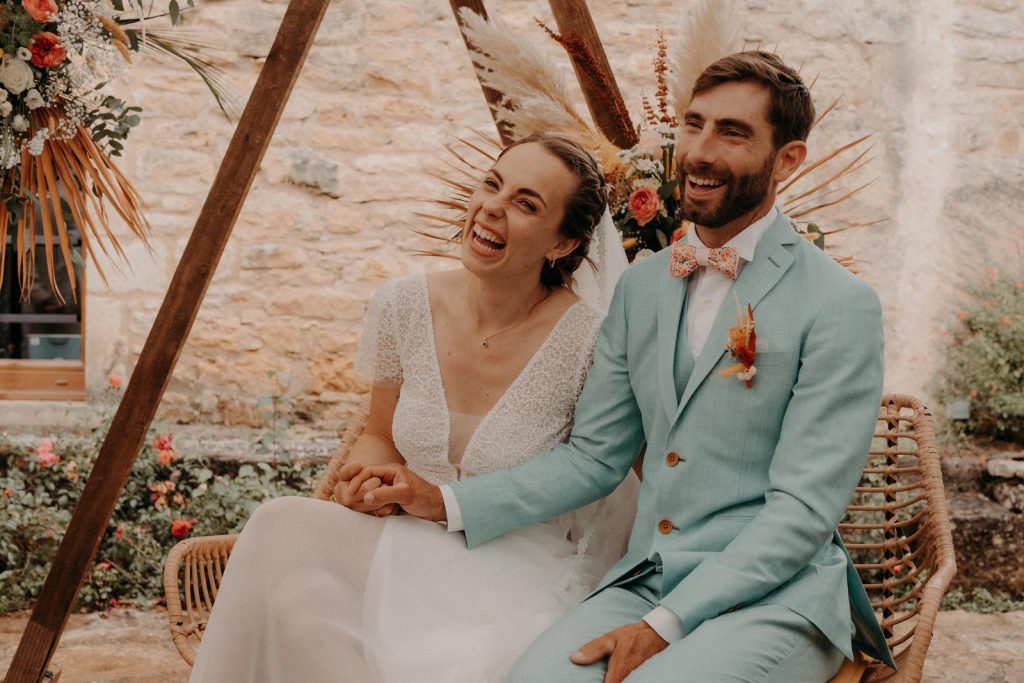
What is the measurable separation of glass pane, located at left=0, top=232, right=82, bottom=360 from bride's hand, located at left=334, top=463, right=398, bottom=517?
3313mm

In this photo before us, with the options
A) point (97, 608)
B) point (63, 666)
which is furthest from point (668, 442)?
point (97, 608)

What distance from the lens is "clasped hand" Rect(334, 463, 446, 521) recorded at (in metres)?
2.34

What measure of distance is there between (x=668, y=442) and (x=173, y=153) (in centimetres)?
347

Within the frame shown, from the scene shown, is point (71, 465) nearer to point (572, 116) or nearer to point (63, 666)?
point (63, 666)

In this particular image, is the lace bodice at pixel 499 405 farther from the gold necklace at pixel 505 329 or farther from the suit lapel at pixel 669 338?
the suit lapel at pixel 669 338

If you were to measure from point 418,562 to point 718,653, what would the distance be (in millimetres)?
683

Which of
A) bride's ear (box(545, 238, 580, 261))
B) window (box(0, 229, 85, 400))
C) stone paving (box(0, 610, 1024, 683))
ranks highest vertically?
bride's ear (box(545, 238, 580, 261))

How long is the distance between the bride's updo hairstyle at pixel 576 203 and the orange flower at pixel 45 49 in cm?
99

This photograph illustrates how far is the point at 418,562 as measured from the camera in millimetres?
2336

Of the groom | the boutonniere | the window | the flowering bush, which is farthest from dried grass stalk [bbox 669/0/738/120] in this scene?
the window

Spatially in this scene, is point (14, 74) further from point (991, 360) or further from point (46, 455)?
point (991, 360)

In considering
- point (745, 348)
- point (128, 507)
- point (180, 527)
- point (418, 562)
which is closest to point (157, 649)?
point (180, 527)

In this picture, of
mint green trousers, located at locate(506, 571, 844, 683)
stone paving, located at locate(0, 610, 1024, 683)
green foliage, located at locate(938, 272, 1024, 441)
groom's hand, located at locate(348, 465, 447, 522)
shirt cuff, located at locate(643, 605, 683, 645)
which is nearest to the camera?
mint green trousers, located at locate(506, 571, 844, 683)

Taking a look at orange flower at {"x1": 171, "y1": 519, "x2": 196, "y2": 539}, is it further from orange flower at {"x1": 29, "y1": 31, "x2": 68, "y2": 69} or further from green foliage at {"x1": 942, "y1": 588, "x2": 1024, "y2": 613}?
green foliage at {"x1": 942, "y1": 588, "x2": 1024, "y2": 613}
